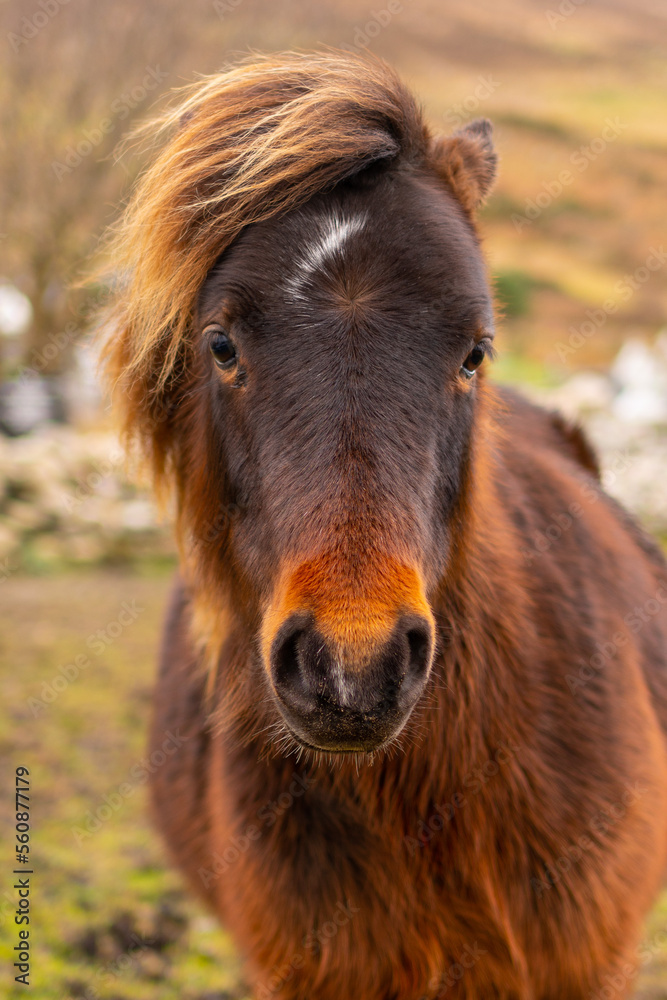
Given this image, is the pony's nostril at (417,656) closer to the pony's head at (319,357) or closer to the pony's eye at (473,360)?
the pony's head at (319,357)

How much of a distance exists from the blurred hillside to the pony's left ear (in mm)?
9808

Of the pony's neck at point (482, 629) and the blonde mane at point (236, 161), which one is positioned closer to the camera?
the blonde mane at point (236, 161)

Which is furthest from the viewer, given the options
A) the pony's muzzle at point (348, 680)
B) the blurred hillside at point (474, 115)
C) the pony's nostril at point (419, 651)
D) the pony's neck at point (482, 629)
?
the blurred hillside at point (474, 115)

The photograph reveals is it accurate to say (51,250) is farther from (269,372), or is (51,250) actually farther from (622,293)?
(622,293)

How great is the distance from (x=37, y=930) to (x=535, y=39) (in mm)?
26429

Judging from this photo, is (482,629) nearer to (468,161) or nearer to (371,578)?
(371,578)

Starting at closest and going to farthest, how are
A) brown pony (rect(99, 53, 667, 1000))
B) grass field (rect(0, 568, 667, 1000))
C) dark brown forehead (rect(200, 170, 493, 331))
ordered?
brown pony (rect(99, 53, 667, 1000))
dark brown forehead (rect(200, 170, 493, 331))
grass field (rect(0, 568, 667, 1000))

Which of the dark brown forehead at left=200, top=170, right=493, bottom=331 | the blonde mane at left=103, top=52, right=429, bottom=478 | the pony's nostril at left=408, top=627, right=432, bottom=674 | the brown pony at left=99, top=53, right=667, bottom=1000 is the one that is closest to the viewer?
the pony's nostril at left=408, top=627, right=432, bottom=674

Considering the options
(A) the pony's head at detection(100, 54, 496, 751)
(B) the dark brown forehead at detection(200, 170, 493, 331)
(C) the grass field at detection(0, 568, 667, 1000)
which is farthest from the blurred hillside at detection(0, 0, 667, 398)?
(B) the dark brown forehead at detection(200, 170, 493, 331)

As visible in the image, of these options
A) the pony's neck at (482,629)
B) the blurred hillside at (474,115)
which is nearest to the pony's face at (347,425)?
the pony's neck at (482,629)

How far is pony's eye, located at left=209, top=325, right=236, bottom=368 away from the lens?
2002 millimetres

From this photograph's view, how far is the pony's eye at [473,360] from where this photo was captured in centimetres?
202

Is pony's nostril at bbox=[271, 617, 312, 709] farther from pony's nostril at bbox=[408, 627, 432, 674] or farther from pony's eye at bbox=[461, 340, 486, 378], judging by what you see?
pony's eye at bbox=[461, 340, 486, 378]

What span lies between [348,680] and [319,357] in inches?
28.5
